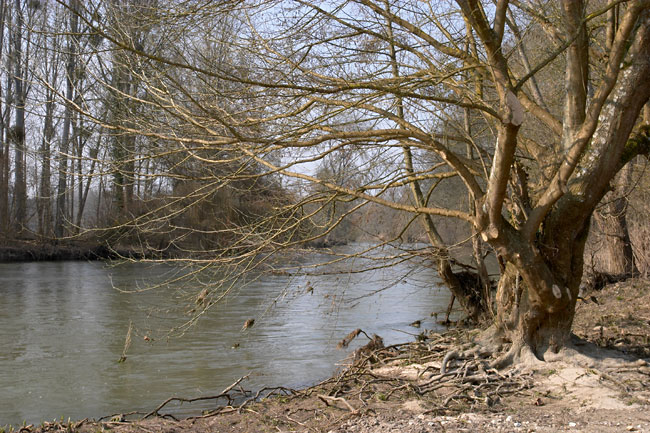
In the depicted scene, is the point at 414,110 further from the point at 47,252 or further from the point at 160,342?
the point at 47,252

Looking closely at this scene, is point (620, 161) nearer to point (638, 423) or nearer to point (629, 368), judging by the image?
point (629, 368)

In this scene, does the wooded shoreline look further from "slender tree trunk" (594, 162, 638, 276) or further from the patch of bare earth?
the patch of bare earth

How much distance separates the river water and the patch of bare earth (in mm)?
1109

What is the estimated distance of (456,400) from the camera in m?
6.00

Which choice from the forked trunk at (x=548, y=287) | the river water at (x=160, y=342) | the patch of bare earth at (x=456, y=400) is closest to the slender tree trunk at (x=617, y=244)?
the river water at (x=160, y=342)

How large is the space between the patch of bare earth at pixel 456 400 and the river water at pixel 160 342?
43.7 inches

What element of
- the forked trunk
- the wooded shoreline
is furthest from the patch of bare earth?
the wooded shoreline

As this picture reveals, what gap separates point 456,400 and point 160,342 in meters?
6.81

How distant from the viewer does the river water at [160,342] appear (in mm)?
8266

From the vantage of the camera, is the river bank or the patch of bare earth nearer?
the patch of bare earth

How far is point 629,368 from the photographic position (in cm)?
648

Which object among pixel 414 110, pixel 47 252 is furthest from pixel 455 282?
pixel 47 252

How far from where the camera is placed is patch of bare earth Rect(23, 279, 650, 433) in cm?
523

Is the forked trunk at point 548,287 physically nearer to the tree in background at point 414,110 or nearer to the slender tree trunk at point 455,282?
the tree in background at point 414,110
